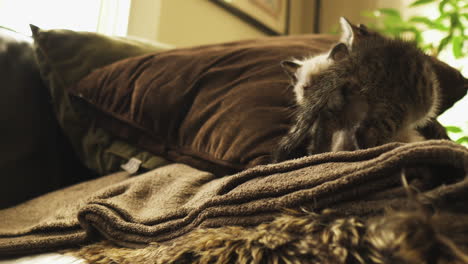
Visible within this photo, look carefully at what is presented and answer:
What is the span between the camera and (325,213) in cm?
35

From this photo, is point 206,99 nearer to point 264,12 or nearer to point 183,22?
point 183,22

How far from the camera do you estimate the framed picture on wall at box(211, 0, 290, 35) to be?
7.13ft

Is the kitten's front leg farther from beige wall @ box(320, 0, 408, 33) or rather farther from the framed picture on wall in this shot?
beige wall @ box(320, 0, 408, 33)

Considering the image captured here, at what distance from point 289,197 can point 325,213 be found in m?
0.04

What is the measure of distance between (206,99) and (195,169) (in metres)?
0.17

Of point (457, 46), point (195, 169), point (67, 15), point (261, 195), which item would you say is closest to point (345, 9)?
point (457, 46)

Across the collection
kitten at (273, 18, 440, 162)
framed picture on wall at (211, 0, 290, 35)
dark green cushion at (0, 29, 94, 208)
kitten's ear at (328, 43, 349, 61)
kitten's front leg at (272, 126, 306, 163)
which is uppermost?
framed picture on wall at (211, 0, 290, 35)

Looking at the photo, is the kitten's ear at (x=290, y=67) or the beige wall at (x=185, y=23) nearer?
the kitten's ear at (x=290, y=67)

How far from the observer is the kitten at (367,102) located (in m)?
0.56

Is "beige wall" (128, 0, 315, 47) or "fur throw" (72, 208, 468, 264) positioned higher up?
"beige wall" (128, 0, 315, 47)

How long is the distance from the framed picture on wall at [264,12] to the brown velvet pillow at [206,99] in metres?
1.18

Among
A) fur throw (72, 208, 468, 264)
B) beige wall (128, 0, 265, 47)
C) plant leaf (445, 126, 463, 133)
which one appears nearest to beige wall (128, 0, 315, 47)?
beige wall (128, 0, 265, 47)

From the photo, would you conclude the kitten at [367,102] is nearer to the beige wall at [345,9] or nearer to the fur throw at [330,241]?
the fur throw at [330,241]

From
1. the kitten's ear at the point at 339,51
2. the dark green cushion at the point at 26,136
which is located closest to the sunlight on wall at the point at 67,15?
the dark green cushion at the point at 26,136
